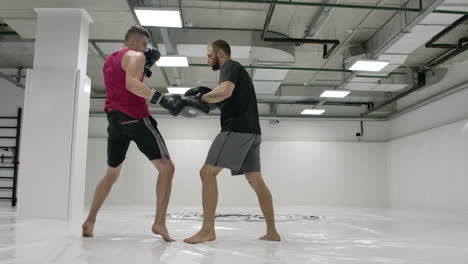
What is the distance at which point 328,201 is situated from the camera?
11992 millimetres

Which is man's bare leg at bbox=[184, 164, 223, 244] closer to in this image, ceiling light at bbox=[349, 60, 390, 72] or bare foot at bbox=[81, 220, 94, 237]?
bare foot at bbox=[81, 220, 94, 237]

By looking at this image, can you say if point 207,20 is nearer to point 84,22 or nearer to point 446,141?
point 84,22

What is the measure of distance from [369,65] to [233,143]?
528 centimetres

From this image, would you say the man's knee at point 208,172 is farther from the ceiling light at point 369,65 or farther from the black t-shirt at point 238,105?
the ceiling light at point 369,65

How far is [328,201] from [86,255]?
35.3 feet

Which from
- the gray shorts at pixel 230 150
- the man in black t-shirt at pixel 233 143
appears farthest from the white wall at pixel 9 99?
the gray shorts at pixel 230 150

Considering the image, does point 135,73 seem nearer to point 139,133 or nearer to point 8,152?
point 139,133

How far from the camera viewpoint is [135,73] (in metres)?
2.52

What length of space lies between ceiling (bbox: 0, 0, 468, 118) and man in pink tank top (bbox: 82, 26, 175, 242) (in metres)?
Answer: 2.82

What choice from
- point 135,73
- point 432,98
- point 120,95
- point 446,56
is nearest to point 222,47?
point 135,73

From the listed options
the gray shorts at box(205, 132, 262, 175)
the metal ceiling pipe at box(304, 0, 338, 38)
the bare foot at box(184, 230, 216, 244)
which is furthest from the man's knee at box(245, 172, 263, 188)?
the metal ceiling pipe at box(304, 0, 338, 38)

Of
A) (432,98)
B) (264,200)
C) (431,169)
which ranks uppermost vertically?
(432,98)

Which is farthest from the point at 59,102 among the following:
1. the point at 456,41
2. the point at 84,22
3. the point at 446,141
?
the point at 446,141

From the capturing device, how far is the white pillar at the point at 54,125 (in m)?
4.58
